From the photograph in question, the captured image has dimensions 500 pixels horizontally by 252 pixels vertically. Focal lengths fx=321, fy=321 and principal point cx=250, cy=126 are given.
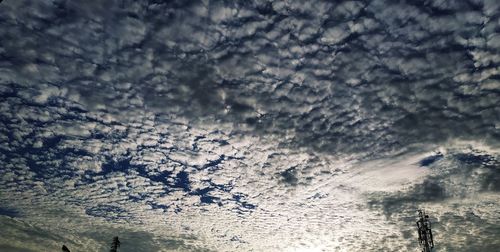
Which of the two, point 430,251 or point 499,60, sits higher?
point 499,60

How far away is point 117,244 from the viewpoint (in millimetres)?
48000

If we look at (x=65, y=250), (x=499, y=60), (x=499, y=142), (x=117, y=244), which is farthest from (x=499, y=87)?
(x=117, y=244)

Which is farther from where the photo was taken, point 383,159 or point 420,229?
point 420,229

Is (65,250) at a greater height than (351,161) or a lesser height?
lesser

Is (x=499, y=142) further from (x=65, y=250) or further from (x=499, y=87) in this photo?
(x=65, y=250)

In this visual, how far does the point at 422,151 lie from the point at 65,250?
77.3 ft

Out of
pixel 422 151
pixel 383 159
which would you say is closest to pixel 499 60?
pixel 422 151

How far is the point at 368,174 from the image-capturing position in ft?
83.9

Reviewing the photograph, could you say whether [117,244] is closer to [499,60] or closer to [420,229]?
[420,229]

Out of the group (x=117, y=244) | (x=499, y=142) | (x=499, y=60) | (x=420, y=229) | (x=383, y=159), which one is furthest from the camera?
(x=117, y=244)

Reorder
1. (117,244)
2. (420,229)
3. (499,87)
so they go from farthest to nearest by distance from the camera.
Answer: (117,244)
(420,229)
(499,87)

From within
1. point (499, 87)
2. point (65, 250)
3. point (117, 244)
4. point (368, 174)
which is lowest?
point (65, 250)

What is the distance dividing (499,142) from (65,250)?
28.0 meters

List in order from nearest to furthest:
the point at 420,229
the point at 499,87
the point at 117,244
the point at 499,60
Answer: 1. the point at 499,60
2. the point at 499,87
3. the point at 420,229
4. the point at 117,244
